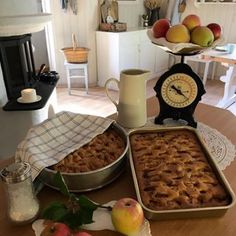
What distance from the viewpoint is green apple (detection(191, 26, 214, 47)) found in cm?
92

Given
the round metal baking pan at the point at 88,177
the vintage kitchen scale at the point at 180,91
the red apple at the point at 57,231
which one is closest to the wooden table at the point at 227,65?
the vintage kitchen scale at the point at 180,91

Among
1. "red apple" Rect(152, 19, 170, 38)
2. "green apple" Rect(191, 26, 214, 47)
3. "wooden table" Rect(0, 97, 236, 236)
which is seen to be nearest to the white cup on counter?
"wooden table" Rect(0, 97, 236, 236)

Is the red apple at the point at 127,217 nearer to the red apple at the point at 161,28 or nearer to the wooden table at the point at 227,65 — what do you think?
the red apple at the point at 161,28

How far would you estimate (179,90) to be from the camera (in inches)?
41.2

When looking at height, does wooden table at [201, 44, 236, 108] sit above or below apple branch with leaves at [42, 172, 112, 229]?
below

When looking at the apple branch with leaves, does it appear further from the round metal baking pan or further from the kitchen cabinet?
the kitchen cabinet

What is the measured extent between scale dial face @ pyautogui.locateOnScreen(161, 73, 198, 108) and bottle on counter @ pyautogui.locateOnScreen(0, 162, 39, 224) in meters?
0.62

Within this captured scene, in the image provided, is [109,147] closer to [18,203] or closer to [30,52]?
[18,203]

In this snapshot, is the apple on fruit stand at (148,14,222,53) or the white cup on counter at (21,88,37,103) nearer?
the apple on fruit stand at (148,14,222,53)

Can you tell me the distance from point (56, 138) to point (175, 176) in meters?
0.40

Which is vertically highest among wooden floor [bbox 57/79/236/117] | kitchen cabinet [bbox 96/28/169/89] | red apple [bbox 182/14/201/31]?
red apple [bbox 182/14/201/31]

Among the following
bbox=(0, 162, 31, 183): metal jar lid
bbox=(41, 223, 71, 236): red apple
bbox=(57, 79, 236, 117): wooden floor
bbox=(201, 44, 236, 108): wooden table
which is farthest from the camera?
bbox=(57, 79, 236, 117): wooden floor

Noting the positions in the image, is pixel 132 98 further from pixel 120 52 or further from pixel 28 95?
pixel 120 52

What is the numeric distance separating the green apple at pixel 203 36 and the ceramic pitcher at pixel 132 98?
0.21 metres
